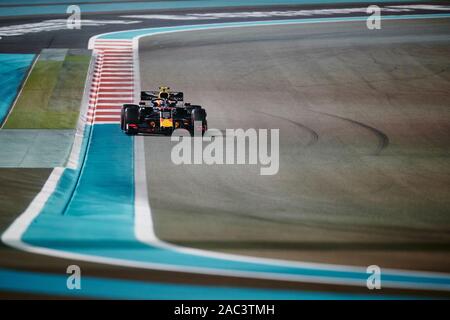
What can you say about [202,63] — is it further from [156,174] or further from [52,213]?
[52,213]

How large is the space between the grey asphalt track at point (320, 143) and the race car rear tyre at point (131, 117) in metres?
0.55

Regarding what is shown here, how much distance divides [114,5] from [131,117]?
25.3 m

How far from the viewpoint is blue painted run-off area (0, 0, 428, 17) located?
155 feet

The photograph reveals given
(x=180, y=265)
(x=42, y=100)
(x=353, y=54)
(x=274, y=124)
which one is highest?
(x=353, y=54)

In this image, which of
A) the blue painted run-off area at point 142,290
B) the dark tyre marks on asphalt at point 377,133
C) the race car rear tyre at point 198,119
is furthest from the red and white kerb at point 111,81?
the blue painted run-off area at point 142,290

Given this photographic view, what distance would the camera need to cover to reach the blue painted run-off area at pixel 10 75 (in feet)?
99.7

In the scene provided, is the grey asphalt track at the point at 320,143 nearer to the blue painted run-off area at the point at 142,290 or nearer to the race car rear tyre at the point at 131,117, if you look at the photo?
the race car rear tyre at the point at 131,117

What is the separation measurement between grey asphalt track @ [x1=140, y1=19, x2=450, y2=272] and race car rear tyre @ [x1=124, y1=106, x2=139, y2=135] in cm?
55

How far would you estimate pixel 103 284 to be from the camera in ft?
46.7

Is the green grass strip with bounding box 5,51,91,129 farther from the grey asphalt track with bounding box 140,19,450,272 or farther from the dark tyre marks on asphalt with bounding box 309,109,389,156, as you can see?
the dark tyre marks on asphalt with bounding box 309,109,389,156

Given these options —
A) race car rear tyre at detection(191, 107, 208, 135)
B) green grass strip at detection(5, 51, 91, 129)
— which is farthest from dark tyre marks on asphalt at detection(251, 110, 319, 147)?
green grass strip at detection(5, 51, 91, 129)

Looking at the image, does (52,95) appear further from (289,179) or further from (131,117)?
(289,179)

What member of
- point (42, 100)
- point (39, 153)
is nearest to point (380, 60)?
point (42, 100)
